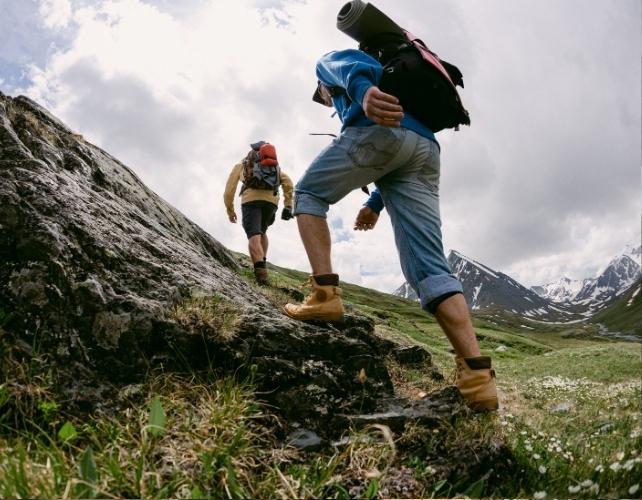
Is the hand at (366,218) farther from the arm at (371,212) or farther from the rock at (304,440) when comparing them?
the rock at (304,440)

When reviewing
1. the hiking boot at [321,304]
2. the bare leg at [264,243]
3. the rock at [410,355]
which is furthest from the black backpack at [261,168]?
the hiking boot at [321,304]

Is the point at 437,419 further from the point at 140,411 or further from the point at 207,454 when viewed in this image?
the point at 140,411

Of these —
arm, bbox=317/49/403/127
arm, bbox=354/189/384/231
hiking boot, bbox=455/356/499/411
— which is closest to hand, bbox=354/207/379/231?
arm, bbox=354/189/384/231

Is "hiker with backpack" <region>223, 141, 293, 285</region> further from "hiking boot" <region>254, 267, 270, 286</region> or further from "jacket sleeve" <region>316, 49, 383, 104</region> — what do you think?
"jacket sleeve" <region>316, 49, 383, 104</region>

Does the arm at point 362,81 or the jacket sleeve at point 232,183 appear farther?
the jacket sleeve at point 232,183

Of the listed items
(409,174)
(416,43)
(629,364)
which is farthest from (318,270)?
(629,364)

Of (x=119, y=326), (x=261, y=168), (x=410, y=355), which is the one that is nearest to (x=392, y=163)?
(x=119, y=326)

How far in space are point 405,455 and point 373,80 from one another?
295 cm

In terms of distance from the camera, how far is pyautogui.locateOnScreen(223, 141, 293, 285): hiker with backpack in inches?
425

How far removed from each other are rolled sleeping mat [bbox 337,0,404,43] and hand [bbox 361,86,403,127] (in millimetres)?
865

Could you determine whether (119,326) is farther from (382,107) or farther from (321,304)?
(382,107)

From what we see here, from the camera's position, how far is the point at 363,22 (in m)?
4.05

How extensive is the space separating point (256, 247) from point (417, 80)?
24.2ft

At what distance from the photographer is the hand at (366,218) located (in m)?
5.11
